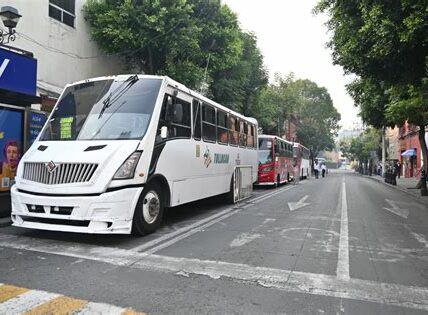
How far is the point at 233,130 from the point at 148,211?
6.61 metres

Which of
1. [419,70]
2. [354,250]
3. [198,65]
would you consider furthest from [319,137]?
[354,250]

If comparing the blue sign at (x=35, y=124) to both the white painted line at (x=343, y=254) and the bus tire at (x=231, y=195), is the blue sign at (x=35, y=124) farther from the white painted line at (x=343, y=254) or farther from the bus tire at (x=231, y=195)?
the white painted line at (x=343, y=254)

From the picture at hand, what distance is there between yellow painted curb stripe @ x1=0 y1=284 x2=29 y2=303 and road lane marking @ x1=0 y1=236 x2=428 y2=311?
4.61 ft

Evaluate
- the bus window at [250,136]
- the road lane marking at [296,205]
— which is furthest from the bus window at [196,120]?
the bus window at [250,136]

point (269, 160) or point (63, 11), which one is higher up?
point (63, 11)

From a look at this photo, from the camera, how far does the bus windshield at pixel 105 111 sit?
7.73 meters

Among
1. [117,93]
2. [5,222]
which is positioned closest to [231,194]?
[117,93]

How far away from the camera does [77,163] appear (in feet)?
22.8

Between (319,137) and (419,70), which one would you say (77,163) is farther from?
A: (319,137)

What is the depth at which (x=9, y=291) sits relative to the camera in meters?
4.73

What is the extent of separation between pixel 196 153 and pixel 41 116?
403cm

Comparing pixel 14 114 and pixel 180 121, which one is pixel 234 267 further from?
pixel 14 114

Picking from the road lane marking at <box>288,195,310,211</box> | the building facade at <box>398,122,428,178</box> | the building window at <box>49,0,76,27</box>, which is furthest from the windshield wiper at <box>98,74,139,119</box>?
the building facade at <box>398,122,428,178</box>

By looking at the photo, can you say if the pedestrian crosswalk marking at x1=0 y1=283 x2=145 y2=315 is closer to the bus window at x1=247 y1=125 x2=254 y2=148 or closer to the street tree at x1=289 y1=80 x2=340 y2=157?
the bus window at x1=247 y1=125 x2=254 y2=148
